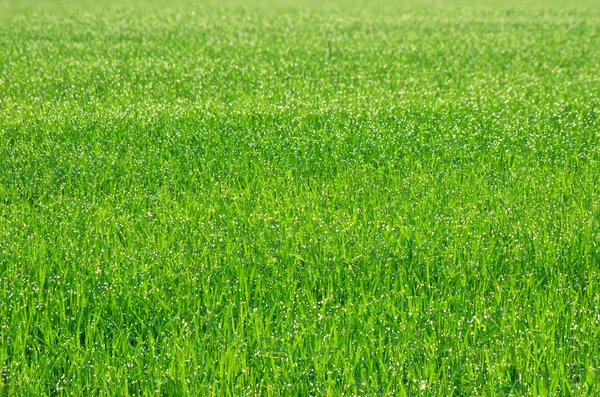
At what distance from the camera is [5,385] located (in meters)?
3.65

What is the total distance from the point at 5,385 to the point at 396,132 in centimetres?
506

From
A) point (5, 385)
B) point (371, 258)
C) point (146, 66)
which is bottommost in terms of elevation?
point (5, 385)

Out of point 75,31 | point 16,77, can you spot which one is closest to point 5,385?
point 16,77

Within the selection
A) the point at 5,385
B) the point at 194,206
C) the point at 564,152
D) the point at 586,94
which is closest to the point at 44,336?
the point at 5,385

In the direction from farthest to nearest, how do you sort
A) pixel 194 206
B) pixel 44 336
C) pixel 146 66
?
pixel 146 66 → pixel 194 206 → pixel 44 336

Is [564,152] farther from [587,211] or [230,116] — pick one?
[230,116]

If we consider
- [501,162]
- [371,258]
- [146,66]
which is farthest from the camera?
[146,66]

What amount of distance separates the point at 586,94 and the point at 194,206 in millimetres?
6180

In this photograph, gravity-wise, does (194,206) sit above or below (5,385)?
above

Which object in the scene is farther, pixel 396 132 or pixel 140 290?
pixel 396 132

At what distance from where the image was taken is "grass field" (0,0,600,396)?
3.76 m

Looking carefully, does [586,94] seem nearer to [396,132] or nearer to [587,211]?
[396,132]

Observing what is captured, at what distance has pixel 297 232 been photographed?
5172 millimetres

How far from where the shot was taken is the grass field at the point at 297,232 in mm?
3764
